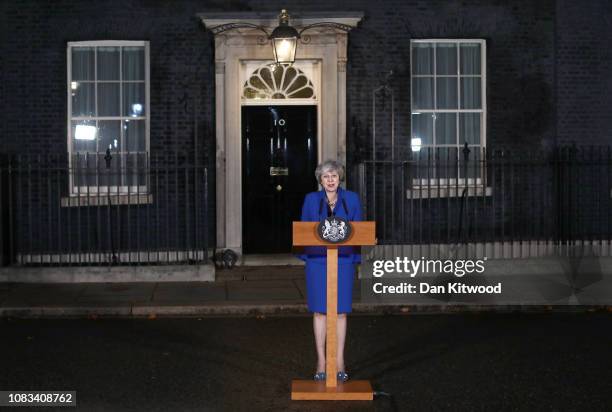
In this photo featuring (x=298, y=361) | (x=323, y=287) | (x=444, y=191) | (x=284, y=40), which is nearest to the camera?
(x=323, y=287)

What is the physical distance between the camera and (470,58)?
1389 cm

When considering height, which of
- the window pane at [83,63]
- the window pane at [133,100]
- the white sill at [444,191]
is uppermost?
the window pane at [83,63]

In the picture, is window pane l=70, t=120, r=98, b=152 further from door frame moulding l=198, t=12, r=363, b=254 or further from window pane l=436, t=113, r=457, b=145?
window pane l=436, t=113, r=457, b=145

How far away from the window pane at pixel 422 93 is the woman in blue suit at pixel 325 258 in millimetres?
7304

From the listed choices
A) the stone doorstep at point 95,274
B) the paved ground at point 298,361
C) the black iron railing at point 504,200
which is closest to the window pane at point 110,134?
the stone doorstep at point 95,274

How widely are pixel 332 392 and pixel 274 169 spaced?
23.9 ft

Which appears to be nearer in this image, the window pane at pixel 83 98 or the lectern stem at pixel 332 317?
the lectern stem at pixel 332 317

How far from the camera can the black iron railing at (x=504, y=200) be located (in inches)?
532

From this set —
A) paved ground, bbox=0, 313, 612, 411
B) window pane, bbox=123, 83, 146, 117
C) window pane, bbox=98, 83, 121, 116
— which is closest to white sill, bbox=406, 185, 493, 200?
paved ground, bbox=0, 313, 612, 411

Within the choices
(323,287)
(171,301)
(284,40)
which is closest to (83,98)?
(284,40)

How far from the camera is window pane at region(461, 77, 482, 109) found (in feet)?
45.6

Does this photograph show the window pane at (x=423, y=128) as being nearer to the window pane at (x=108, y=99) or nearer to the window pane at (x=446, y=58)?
the window pane at (x=446, y=58)

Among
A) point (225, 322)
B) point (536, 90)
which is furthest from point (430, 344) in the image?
point (536, 90)

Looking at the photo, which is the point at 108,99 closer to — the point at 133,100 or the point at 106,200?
the point at 133,100
